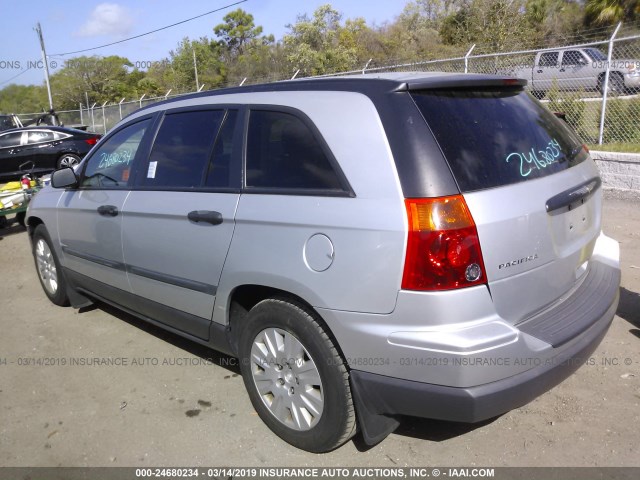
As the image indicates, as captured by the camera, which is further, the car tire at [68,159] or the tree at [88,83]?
the tree at [88,83]

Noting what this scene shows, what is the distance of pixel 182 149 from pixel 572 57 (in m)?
9.37

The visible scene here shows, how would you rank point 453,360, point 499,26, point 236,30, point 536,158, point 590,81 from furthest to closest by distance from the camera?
point 236,30 → point 499,26 → point 590,81 → point 536,158 → point 453,360

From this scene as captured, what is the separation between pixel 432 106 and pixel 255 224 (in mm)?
1031

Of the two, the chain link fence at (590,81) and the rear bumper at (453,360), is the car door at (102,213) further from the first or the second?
the chain link fence at (590,81)

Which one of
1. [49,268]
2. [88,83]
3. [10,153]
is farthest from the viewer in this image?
[88,83]

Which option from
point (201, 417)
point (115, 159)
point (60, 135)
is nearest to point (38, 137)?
point (60, 135)

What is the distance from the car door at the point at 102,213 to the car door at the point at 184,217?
0.55ft

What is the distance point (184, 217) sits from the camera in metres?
3.14

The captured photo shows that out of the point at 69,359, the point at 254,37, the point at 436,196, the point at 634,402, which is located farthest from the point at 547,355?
the point at 254,37

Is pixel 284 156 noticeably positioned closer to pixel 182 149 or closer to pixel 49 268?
pixel 182 149

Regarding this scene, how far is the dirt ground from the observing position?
276 centimetres

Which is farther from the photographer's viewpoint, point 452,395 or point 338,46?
point 338,46

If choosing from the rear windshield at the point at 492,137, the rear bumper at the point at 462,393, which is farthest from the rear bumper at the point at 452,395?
the rear windshield at the point at 492,137

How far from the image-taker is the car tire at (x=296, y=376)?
98.3 inches
